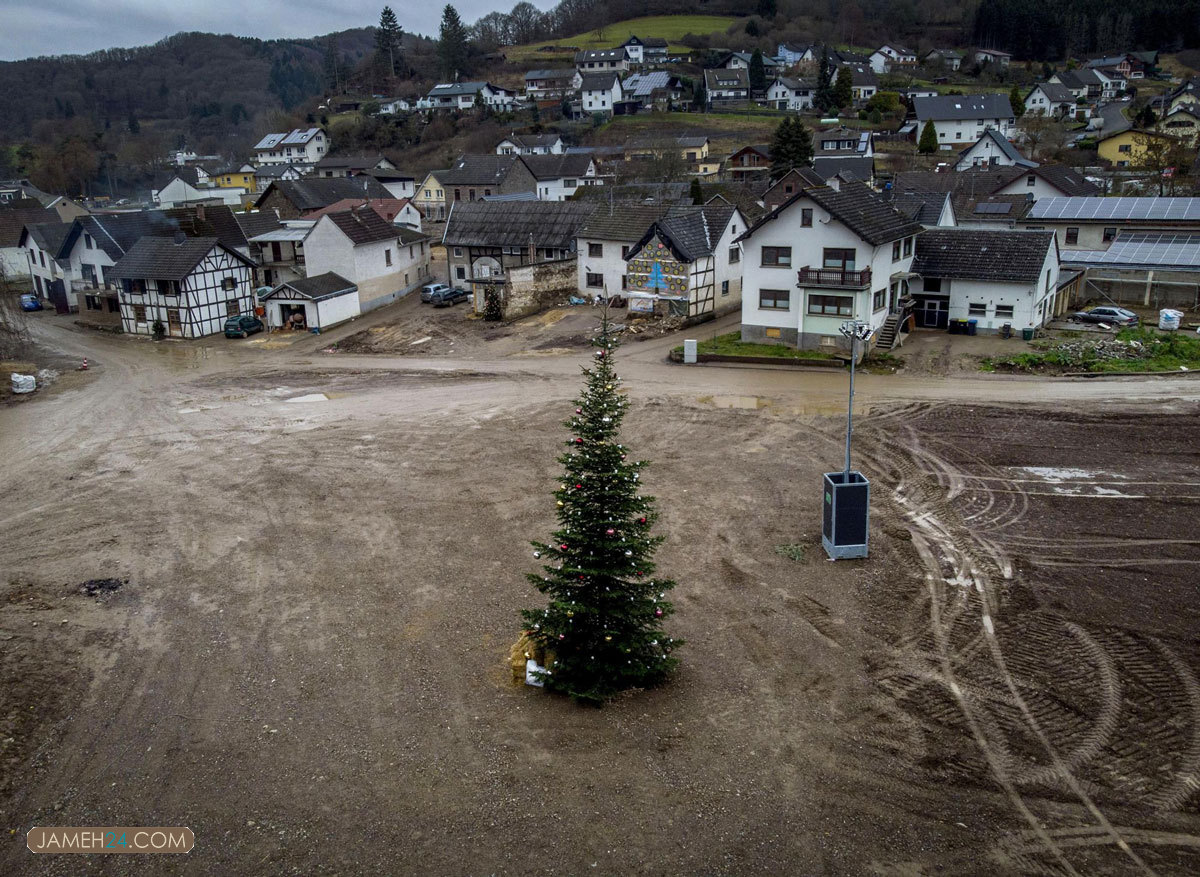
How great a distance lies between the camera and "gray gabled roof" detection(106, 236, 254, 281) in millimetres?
45469

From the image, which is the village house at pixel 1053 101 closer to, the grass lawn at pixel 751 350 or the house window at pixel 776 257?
the house window at pixel 776 257

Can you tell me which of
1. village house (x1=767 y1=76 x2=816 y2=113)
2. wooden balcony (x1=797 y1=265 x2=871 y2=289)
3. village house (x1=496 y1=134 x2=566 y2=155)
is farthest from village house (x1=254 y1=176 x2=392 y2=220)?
village house (x1=767 y1=76 x2=816 y2=113)

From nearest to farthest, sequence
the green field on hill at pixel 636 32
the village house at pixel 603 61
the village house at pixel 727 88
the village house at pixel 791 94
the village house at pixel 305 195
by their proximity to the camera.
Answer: the village house at pixel 305 195
the village house at pixel 791 94
the village house at pixel 727 88
the village house at pixel 603 61
the green field on hill at pixel 636 32

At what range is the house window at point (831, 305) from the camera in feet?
113

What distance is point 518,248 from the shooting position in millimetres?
50438

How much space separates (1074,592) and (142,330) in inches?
1842

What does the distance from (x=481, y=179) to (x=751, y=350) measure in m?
46.5

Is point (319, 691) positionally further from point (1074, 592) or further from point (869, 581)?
point (1074, 592)

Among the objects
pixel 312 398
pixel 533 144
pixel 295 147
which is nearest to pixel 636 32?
pixel 533 144

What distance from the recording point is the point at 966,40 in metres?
140

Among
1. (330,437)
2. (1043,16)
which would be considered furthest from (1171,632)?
(1043,16)

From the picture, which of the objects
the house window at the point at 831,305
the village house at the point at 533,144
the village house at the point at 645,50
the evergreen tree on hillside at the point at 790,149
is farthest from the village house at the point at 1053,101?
the house window at the point at 831,305

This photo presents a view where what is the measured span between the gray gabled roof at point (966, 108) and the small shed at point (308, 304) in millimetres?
71798

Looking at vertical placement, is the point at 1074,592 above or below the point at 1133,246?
below
